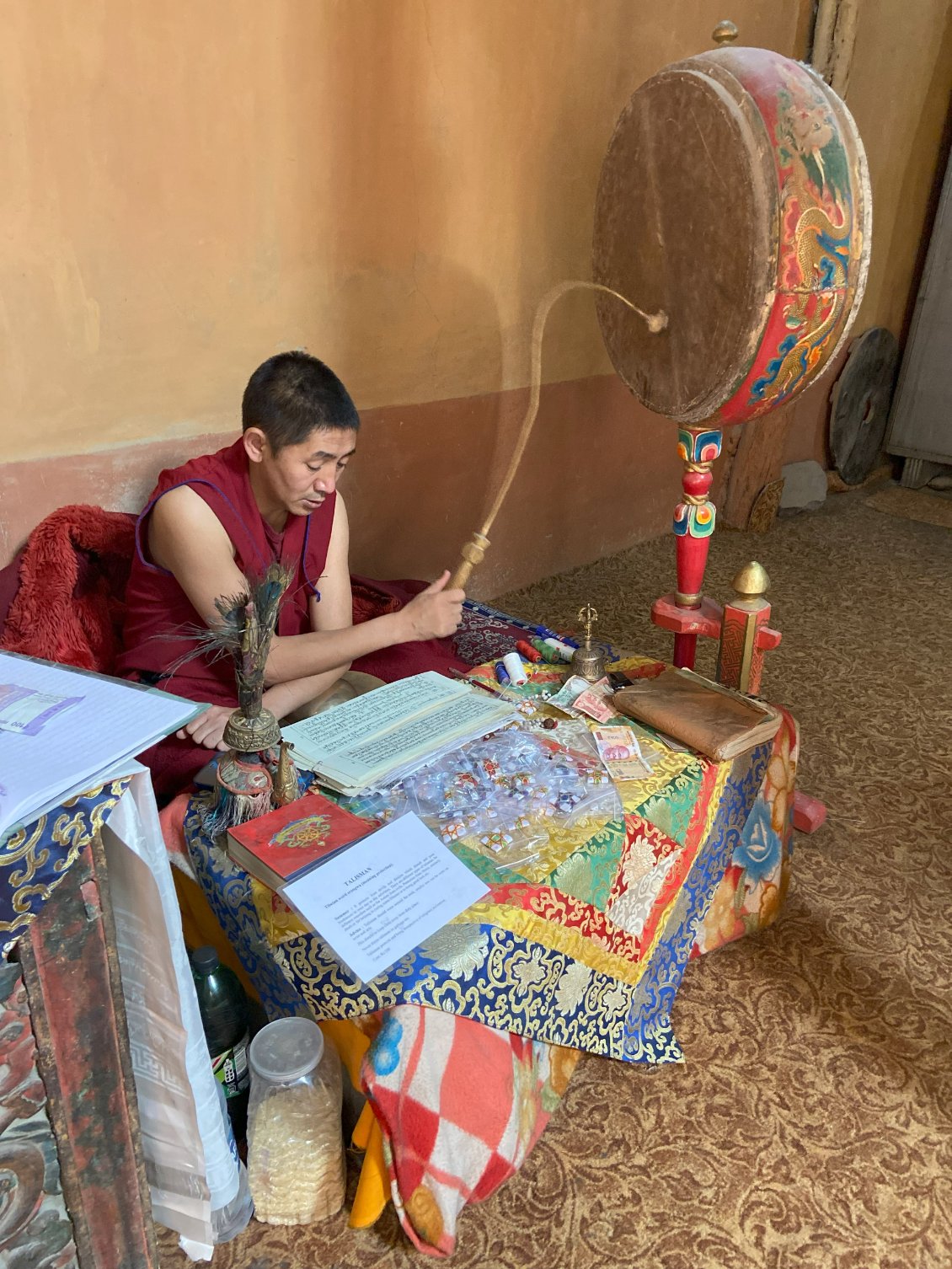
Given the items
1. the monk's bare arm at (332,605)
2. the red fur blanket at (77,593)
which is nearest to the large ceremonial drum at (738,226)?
the monk's bare arm at (332,605)

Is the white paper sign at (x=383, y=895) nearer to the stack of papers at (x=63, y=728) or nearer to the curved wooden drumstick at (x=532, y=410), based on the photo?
the stack of papers at (x=63, y=728)

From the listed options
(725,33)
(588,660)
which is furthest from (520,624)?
(725,33)

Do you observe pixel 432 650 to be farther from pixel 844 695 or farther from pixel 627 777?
pixel 844 695

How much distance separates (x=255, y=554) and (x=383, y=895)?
83 centimetres

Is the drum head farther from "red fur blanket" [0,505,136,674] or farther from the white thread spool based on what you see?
"red fur blanket" [0,505,136,674]

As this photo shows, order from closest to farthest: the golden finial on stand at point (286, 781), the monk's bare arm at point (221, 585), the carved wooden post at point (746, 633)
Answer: the golden finial on stand at point (286, 781) < the monk's bare arm at point (221, 585) < the carved wooden post at point (746, 633)

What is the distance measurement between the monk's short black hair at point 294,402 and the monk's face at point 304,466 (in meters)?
0.01

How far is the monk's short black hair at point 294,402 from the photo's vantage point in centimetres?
166

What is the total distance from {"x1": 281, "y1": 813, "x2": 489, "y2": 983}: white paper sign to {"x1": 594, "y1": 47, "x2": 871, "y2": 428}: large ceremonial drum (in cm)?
108

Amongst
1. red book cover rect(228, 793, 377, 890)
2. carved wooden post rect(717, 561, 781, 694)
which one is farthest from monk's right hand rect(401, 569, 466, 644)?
carved wooden post rect(717, 561, 781, 694)

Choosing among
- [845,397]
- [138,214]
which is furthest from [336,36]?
[845,397]

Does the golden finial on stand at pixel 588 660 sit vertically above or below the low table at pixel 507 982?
above

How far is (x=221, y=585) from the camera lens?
1758 millimetres

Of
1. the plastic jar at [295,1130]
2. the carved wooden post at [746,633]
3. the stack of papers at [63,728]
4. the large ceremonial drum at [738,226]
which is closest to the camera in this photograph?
the stack of papers at [63,728]
